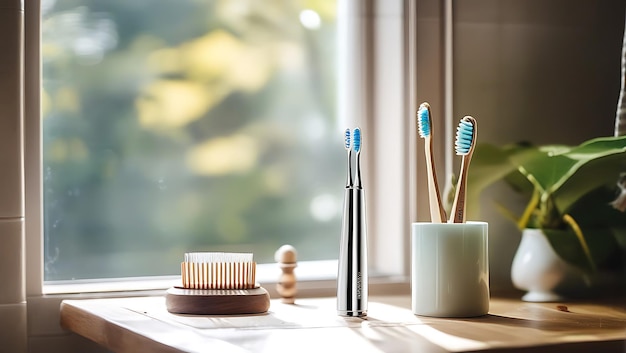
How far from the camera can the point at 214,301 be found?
A: 125 cm

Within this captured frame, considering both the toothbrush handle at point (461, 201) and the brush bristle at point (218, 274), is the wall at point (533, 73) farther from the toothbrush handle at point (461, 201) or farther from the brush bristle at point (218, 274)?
the brush bristle at point (218, 274)

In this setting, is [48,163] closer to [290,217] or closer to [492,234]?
[290,217]

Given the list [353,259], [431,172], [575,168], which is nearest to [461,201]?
[431,172]

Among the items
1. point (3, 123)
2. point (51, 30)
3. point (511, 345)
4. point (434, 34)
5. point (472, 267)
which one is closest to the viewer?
point (511, 345)

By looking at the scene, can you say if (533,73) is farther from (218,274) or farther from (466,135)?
(218,274)

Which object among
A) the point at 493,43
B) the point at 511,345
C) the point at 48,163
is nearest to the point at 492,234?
the point at 493,43

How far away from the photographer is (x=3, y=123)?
1.35 metres

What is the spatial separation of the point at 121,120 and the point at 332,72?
405 millimetres

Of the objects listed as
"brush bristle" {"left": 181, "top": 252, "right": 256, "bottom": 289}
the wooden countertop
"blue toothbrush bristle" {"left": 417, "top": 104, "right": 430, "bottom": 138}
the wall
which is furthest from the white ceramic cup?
the wall

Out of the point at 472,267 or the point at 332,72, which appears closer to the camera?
the point at 472,267

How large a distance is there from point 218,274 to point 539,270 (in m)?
0.54

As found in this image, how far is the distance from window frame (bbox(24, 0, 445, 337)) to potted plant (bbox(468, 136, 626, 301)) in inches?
5.1

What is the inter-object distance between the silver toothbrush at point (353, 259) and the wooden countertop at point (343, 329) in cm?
3

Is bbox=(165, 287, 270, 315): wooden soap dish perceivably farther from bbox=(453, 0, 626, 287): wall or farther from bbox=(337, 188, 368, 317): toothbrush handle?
bbox=(453, 0, 626, 287): wall
